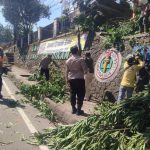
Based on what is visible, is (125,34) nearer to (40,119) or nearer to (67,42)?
(40,119)

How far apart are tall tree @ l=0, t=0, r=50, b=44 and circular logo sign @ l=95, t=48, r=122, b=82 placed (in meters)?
32.3

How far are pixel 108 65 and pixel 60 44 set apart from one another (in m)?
8.99

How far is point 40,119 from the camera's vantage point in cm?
1105

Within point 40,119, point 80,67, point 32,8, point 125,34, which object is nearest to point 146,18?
point 125,34

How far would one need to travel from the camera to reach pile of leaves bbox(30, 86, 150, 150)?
6.85 meters

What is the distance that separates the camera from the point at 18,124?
1010cm

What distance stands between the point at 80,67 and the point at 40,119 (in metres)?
1.80

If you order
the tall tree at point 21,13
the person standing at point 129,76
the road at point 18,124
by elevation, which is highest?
the tall tree at point 21,13

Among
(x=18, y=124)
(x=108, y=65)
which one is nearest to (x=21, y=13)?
(x=108, y=65)

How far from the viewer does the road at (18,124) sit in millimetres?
8012

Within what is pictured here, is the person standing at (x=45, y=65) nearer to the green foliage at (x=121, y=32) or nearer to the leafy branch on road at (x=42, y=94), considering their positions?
the leafy branch on road at (x=42, y=94)

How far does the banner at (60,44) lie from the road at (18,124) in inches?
234

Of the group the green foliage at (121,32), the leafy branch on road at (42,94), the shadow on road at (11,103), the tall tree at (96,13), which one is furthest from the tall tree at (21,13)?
the shadow on road at (11,103)

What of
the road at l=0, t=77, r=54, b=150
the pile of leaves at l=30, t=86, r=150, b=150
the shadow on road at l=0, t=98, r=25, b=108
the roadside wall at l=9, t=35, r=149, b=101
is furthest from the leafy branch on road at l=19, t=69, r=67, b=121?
the pile of leaves at l=30, t=86, r=150, b=150
